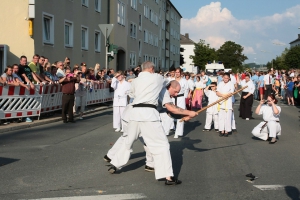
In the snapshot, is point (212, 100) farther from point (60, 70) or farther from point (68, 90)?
point (60, 70)

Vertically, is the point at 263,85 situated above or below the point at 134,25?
below

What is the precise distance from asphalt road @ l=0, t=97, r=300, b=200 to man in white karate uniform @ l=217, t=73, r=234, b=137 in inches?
11.4

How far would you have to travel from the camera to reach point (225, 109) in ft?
39.8

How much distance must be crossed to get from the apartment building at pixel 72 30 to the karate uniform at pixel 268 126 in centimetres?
1286

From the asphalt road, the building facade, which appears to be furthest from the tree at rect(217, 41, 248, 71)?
the asphalt road

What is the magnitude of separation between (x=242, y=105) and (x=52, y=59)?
35.1ft

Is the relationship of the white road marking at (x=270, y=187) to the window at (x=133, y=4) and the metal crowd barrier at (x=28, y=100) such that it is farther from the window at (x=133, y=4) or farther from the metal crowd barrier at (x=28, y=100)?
the window at (x=133, y=4)

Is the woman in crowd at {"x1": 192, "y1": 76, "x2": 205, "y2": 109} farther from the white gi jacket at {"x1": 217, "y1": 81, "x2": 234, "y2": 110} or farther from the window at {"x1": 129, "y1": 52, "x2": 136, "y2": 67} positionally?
the window at {"x1": 129, "y1": 52, "x2": 136, "y2": 67}

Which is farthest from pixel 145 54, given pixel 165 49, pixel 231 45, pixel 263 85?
pixel 231 45

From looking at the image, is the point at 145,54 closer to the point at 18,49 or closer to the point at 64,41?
the point at 64,41

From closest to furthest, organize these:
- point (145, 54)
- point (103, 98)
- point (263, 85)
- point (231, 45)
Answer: point (103, 98) < point (263, 85) < point (145, 54) < point (231, 45)

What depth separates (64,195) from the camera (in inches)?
223

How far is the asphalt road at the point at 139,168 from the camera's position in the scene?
19.2 feet

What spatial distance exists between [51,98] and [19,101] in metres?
2.11
